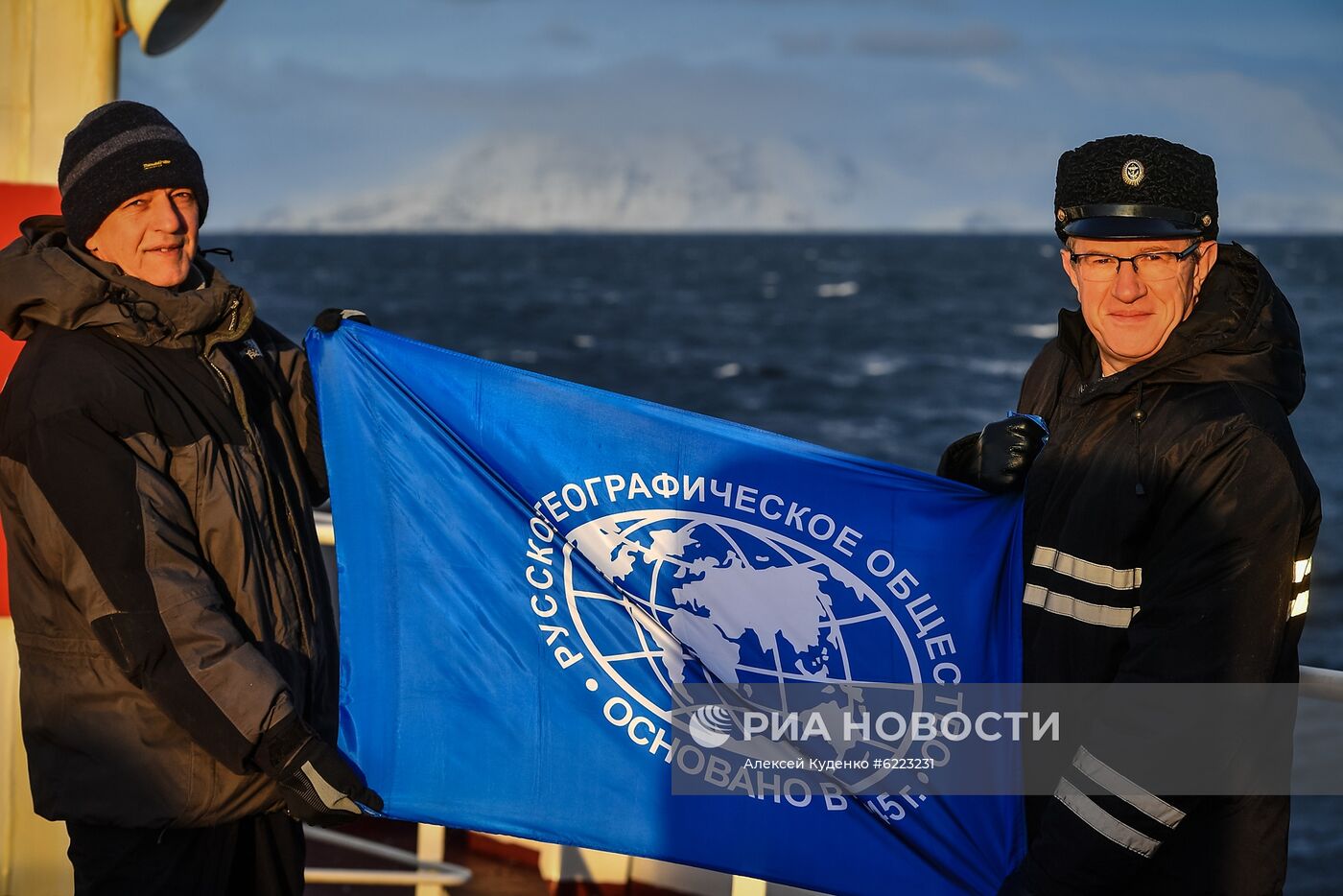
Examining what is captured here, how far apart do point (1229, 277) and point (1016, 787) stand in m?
1.07

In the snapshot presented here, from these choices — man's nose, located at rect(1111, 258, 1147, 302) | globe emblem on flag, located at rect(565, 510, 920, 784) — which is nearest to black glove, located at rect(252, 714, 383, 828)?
globe emblem on flag, located at rect(565, 510, 920, 784)

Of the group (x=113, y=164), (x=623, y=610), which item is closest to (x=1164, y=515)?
(x=623, y=610)

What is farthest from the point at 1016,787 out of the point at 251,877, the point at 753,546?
the point at 251,877

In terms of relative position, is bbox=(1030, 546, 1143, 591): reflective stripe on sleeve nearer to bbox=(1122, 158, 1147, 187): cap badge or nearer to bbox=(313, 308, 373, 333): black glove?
bbox=(1122, 158, 1147, 187): cap badge

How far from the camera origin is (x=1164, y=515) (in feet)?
8.65

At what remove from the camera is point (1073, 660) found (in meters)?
2.81

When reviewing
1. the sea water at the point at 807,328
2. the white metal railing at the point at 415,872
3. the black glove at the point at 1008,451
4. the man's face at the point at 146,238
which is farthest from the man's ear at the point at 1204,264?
the sea water at the point at 807,328

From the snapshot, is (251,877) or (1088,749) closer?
(1088,749)

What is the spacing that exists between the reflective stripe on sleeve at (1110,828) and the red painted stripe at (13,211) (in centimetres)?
266

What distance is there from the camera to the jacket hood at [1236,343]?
2.67m

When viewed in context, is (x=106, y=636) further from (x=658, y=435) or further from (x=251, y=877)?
(x=658, y=435)

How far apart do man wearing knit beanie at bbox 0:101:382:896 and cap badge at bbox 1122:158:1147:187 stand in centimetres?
172

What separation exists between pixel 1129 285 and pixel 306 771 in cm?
178

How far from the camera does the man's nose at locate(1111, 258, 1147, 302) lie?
2.77m
